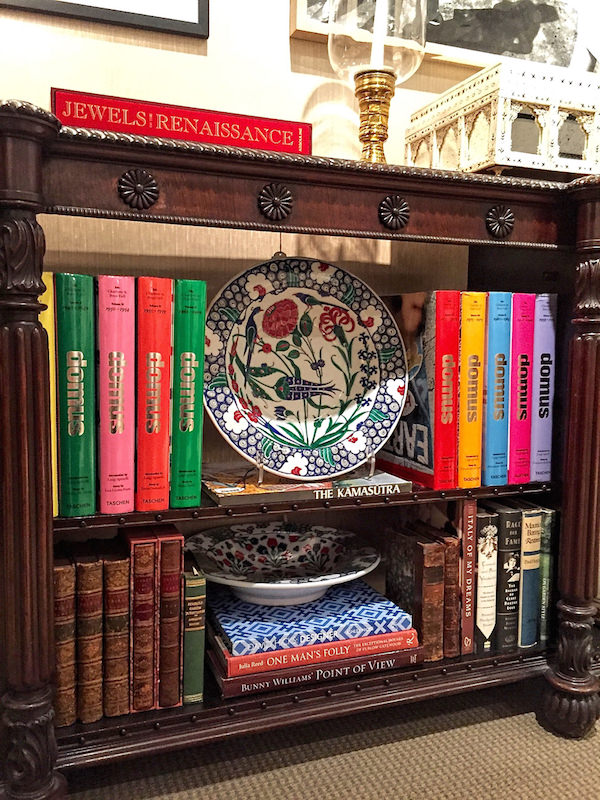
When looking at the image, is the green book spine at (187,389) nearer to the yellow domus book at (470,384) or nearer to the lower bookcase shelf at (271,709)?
the lower bookcase shelf at (271,709)

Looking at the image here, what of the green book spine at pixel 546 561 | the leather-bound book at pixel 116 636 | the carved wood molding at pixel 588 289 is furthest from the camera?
the green book spine at pixel 546 561

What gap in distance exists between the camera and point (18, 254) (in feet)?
2.63

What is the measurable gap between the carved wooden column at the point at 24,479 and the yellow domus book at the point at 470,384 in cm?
67

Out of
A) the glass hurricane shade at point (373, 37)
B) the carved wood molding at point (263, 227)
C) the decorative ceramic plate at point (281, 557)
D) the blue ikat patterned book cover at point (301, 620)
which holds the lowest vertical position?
the blue ikat patterned book cover at point (301, 620)

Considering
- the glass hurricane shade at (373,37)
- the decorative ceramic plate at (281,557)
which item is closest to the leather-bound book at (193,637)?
the decorative ceramic plate at (281,557)

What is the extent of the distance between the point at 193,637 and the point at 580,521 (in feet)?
2.19

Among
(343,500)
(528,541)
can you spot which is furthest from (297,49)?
(528,541)

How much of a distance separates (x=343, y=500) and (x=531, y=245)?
0.52 meters

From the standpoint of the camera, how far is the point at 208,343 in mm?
1113

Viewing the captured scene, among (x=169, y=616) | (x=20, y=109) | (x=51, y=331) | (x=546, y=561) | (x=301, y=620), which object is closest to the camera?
(x=20, y=109)

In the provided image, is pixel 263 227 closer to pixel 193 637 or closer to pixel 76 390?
pixel 76 390

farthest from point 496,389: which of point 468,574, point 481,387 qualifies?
point 468,574

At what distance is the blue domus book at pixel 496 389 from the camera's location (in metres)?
1.16

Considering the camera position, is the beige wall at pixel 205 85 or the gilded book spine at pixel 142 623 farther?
the beige wall at pixel 205 85
